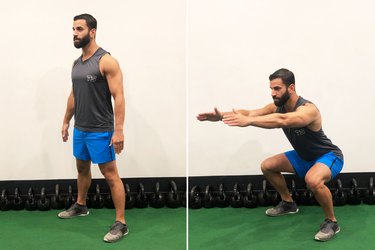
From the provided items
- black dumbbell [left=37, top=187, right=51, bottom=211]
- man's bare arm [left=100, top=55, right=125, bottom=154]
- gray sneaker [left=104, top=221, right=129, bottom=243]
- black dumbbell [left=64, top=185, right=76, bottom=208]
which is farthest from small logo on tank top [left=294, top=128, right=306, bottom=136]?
black dumbbell [left=37, top=187, right=51, bottom=211]

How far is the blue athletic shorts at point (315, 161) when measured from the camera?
3346 mm

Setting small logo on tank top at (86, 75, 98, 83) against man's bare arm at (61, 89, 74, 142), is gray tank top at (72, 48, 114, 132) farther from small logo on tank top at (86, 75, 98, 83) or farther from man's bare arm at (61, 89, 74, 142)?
man's bare arm at (61, 89, 74, 142)

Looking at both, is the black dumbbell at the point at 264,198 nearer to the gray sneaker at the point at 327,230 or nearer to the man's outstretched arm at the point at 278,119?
the gray sneaker at the point at 327,230

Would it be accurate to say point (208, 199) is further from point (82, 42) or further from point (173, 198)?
point (82, 42)

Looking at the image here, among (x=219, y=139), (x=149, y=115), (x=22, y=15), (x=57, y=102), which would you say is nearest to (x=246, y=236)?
(x=219, y=139)

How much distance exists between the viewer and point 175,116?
3.90 metres

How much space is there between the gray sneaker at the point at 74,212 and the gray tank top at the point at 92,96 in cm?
65

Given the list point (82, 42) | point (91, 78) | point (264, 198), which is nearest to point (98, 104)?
point (91, 78)

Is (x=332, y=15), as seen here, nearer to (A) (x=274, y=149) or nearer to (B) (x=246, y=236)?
(A) (x=274, y=149)

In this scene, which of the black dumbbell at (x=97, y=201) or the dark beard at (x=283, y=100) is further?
the black dumbbell at (x=97, y=201)

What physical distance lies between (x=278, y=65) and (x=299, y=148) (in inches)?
27.5

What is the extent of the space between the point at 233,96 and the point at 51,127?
1.35 m

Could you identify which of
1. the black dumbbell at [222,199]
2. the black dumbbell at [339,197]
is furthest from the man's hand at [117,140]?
the black dumbbell at [339,197]

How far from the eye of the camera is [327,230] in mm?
3221
